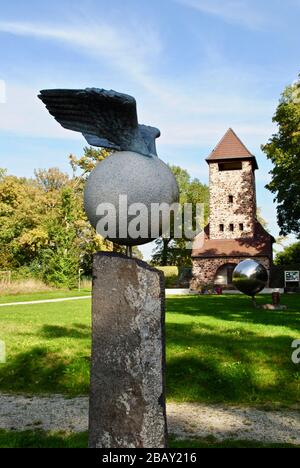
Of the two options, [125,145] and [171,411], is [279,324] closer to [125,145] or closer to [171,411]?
[171,411]

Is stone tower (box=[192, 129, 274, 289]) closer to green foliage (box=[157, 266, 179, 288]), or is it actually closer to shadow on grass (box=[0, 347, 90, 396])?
green foliage (box=[157, 266, 179, 288])

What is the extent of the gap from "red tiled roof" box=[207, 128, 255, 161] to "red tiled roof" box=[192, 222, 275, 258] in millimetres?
5747

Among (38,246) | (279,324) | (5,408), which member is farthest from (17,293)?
(5,408)

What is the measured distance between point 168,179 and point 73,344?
5.99 metres

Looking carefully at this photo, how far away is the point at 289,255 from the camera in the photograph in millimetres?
47750

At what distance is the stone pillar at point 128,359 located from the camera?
386 centimetres

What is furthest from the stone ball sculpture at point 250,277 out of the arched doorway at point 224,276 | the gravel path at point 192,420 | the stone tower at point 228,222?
the arched doorway at point 224,276

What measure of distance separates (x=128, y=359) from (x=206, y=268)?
103 ft

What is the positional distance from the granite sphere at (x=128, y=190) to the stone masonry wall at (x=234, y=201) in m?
Answer: 32.7

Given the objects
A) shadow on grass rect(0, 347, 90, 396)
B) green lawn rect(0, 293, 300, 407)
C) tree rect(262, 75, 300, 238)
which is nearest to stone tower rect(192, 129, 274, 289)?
tree rect(262, 75, 300, 238)

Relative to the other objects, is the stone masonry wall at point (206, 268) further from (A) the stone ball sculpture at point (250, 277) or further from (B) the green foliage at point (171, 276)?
(A) the stone ball sculpture at point (250, 277)

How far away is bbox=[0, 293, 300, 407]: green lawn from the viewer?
6785mm

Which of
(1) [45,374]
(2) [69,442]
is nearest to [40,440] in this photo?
(2) [69,442]

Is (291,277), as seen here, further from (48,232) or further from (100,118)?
(100,118)
